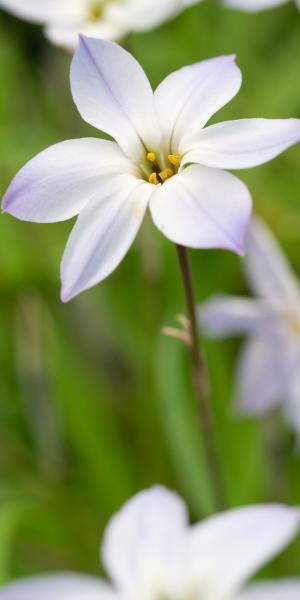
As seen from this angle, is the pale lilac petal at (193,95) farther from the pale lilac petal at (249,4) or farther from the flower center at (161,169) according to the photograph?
the pale lilac petal at (249,4)

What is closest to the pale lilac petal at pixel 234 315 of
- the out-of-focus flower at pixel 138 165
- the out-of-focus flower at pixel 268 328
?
the out-of-focus flower at pixel 268 328

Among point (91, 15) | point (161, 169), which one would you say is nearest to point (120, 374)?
point (91, 15)

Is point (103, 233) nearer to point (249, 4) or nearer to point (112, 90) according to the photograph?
point (112, 90)

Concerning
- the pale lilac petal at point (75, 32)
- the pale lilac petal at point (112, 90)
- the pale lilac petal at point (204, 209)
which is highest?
the pale lilac petal at point (75, 32)

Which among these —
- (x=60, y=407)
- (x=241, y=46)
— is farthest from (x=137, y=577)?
(x=241, y=46)

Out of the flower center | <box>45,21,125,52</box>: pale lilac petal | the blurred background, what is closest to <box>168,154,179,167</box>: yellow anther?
the flower center

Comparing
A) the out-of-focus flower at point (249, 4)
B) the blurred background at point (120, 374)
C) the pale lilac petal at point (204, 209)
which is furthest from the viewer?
the blurred background at point (120, 374)

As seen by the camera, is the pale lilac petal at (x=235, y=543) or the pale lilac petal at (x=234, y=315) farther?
the pale lilac petal at (x=234, y=315)

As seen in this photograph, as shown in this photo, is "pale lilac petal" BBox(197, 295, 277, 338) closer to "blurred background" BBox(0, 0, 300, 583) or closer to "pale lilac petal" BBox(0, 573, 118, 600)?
"blurred background" BBox(0, 0, 300, 583)
